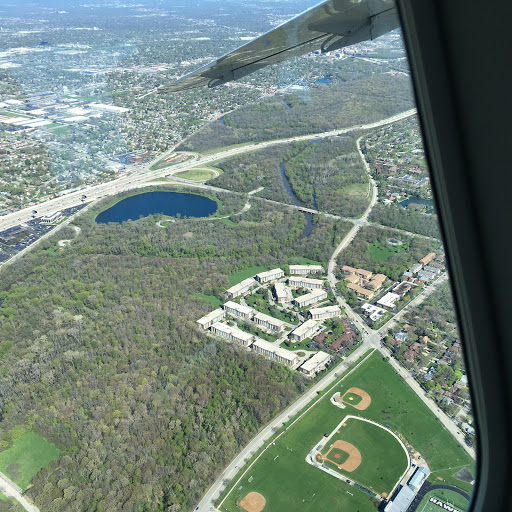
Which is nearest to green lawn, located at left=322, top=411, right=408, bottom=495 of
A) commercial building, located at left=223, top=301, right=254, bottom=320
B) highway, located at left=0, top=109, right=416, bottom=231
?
commercial building, located at left=223, top=301, right=254, bottom=320

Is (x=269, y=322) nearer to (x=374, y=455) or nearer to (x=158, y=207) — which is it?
(x=374, y=455)

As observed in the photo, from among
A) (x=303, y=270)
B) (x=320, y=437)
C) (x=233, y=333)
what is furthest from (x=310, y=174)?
(x=320, y=437)

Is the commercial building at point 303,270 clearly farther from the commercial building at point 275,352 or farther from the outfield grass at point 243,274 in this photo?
the commercial building at point 275,352

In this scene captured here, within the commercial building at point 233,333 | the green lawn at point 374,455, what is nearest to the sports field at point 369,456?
the green lawn at point 374,455

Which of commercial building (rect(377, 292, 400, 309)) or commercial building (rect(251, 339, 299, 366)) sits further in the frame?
commercial building (rect(377, 292, 400, 309))

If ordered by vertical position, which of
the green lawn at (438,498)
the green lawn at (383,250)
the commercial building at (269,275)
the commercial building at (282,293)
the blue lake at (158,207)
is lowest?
the green lawn at (438,498)

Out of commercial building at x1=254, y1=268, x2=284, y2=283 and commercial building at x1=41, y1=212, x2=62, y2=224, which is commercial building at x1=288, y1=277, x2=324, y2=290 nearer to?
commercial building at x1=254, y1=268, x2=284, y2=283
